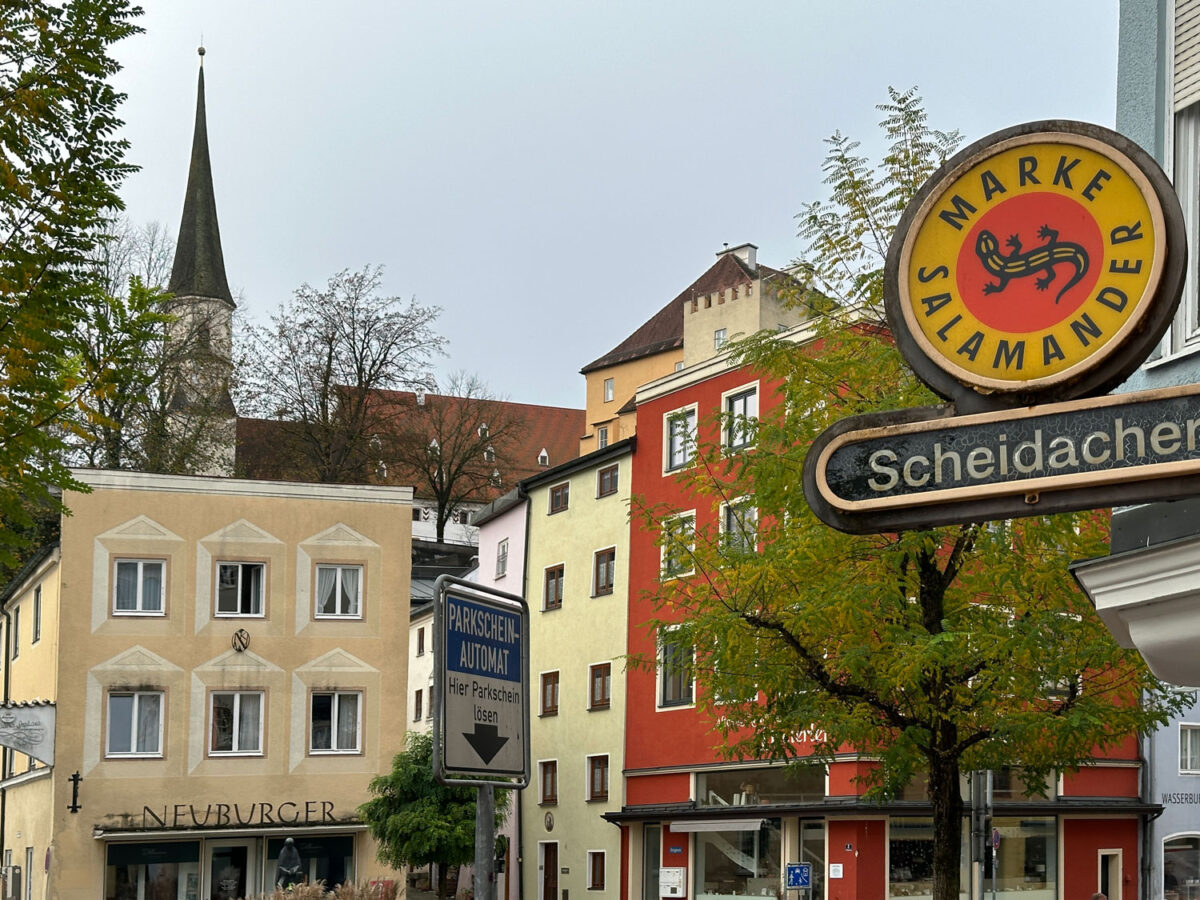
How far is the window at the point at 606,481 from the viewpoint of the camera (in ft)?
152

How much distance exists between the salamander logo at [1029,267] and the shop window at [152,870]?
35.7 meters

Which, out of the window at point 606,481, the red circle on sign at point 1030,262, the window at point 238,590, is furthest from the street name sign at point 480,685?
the window at point 606,481

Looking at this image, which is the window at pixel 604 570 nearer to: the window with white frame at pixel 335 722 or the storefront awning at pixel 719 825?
the storefront awning at pixel 719 825

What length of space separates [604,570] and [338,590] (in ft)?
30.8

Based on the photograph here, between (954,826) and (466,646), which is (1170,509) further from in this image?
(954,826)

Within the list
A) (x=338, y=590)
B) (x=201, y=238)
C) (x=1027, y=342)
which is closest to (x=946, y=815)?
(x=1027, y=342)

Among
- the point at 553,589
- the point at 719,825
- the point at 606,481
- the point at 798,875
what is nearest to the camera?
the point at 798,875

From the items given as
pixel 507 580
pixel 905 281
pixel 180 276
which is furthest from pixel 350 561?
pixel 180 276

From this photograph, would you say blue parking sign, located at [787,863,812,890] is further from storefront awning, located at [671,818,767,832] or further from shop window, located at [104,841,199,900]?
shop window, located at [104,841,199,900]

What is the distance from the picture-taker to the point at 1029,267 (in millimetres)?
3799

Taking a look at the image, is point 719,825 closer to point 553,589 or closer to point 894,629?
point 553,589

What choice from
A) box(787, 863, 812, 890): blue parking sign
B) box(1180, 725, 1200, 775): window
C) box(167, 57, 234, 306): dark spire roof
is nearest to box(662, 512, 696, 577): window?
box(787, 863, 812, 890): blue parking sign

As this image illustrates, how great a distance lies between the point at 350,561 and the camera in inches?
1559

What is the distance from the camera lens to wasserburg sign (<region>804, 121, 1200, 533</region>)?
368cm
